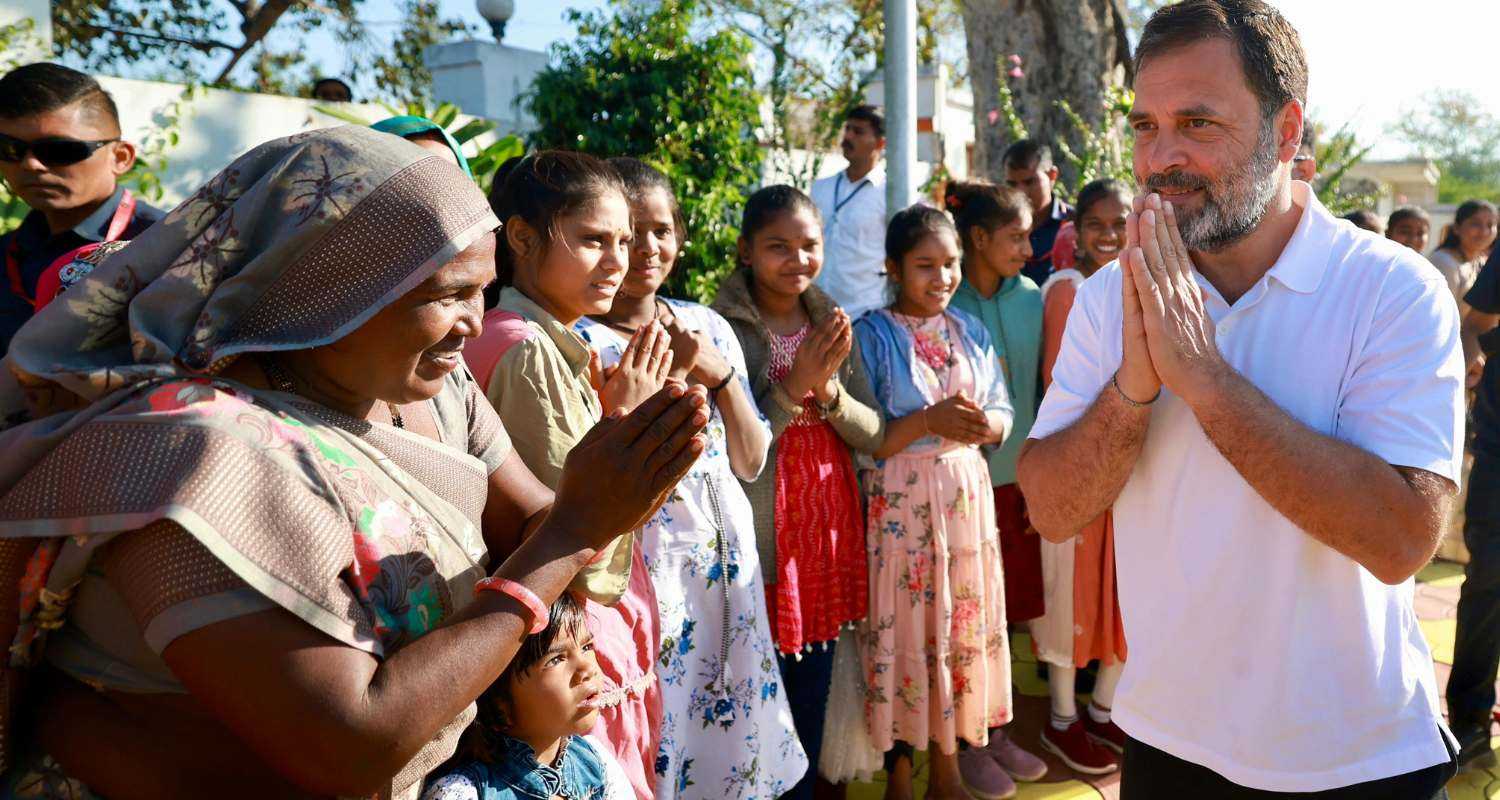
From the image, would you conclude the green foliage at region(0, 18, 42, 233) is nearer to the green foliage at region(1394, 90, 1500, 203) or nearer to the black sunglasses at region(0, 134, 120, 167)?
the black sunglasses at region(0, 134, 120, 167)

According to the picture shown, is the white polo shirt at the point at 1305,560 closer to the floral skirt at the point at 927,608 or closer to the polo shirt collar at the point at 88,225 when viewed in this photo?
the floral skirt at the point at 927,608

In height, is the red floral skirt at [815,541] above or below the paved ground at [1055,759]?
above

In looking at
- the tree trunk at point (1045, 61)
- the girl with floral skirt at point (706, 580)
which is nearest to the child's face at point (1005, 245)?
the girl with floral skirt at point (706, 580)

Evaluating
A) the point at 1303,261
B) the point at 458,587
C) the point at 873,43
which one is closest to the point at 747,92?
the point at 1303,261

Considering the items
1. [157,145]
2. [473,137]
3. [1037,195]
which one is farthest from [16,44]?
[1037,195]

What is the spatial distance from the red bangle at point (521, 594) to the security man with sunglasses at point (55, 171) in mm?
2464

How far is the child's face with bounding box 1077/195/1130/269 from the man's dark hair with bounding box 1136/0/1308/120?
2549 millimetres

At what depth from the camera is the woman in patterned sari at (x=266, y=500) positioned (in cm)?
126

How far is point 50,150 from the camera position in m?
3.28

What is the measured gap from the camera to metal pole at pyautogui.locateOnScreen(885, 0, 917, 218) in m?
5.05

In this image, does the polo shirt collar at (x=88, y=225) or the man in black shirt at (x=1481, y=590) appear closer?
the polo shirt collar at (x=88, y=225)

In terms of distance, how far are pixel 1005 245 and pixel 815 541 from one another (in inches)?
61.1

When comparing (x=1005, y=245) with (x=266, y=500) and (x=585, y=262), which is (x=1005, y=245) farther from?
(x=266, y=500)

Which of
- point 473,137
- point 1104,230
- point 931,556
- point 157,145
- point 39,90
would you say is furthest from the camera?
point 473,137
